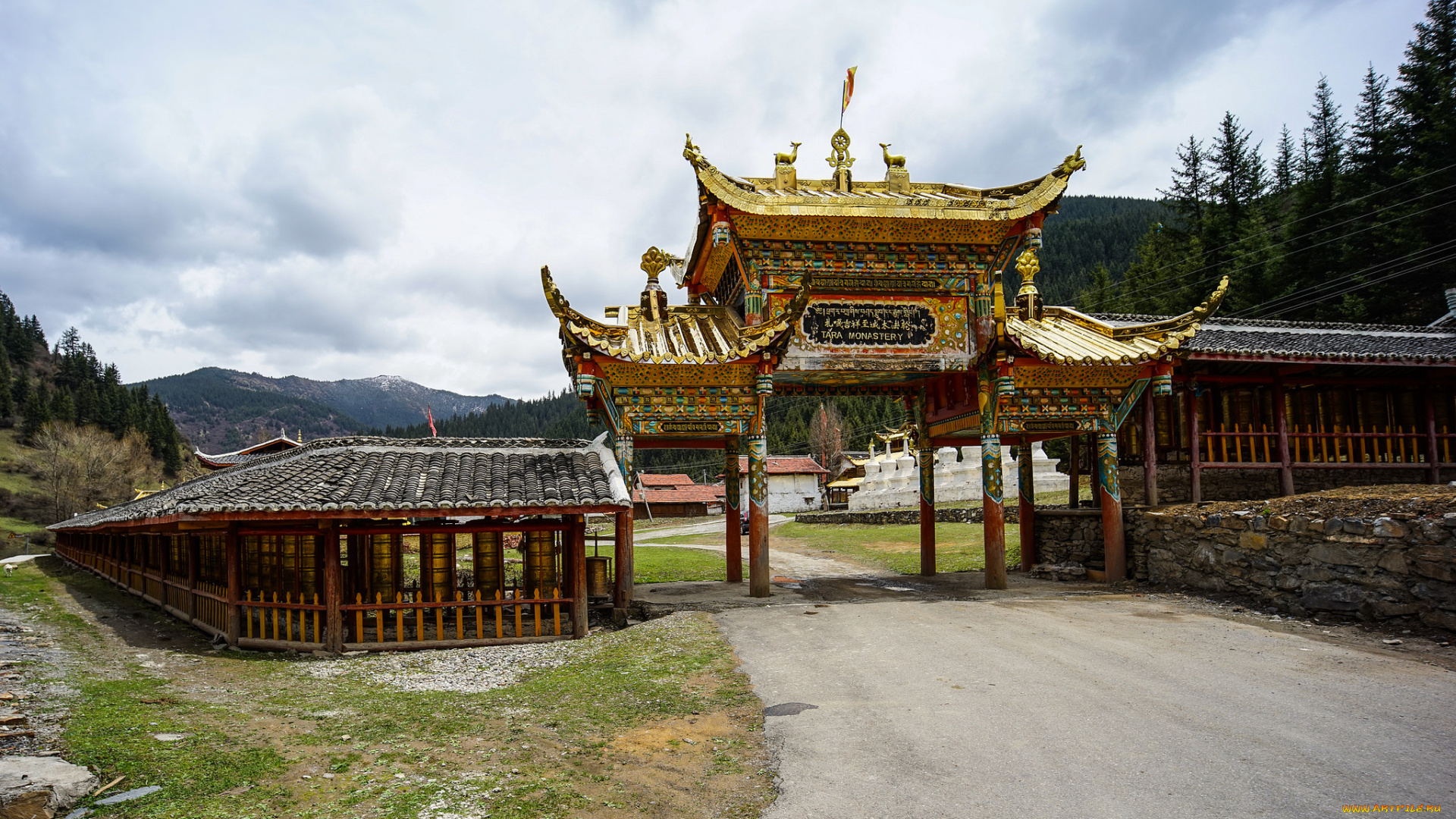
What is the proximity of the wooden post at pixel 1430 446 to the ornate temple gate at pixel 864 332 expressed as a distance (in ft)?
22.9

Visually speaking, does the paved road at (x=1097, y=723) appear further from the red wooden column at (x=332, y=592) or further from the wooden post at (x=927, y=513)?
the wooden post at (x=927, y=513)

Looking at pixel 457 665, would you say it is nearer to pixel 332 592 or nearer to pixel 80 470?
pixel 332 592

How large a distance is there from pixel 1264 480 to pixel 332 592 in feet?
67.4

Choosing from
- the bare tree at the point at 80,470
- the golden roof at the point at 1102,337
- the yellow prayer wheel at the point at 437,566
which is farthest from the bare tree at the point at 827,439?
the yellow prayer wheel at the point at 437,566

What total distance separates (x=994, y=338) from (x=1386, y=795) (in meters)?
10.2

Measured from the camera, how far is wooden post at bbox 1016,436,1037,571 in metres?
18.5

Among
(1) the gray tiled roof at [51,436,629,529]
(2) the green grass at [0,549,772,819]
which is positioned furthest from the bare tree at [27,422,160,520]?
(2) the green grass at [0,549,772,819]

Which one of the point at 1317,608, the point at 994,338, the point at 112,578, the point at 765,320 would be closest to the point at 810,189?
the point at 765,320

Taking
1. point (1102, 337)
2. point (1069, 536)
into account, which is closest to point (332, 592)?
point (1102, 337)

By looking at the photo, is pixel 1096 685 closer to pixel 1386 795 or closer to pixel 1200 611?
pixel 1386 795

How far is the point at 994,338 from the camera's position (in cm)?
1476

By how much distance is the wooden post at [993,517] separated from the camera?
50.4ft

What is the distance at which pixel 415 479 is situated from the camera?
1172cm

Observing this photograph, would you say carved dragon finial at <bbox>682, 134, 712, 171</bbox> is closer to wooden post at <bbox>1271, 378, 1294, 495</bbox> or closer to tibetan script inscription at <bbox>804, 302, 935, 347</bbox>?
tibetan script inscription at <bbox>804, 302, 935, 347</bbox>
